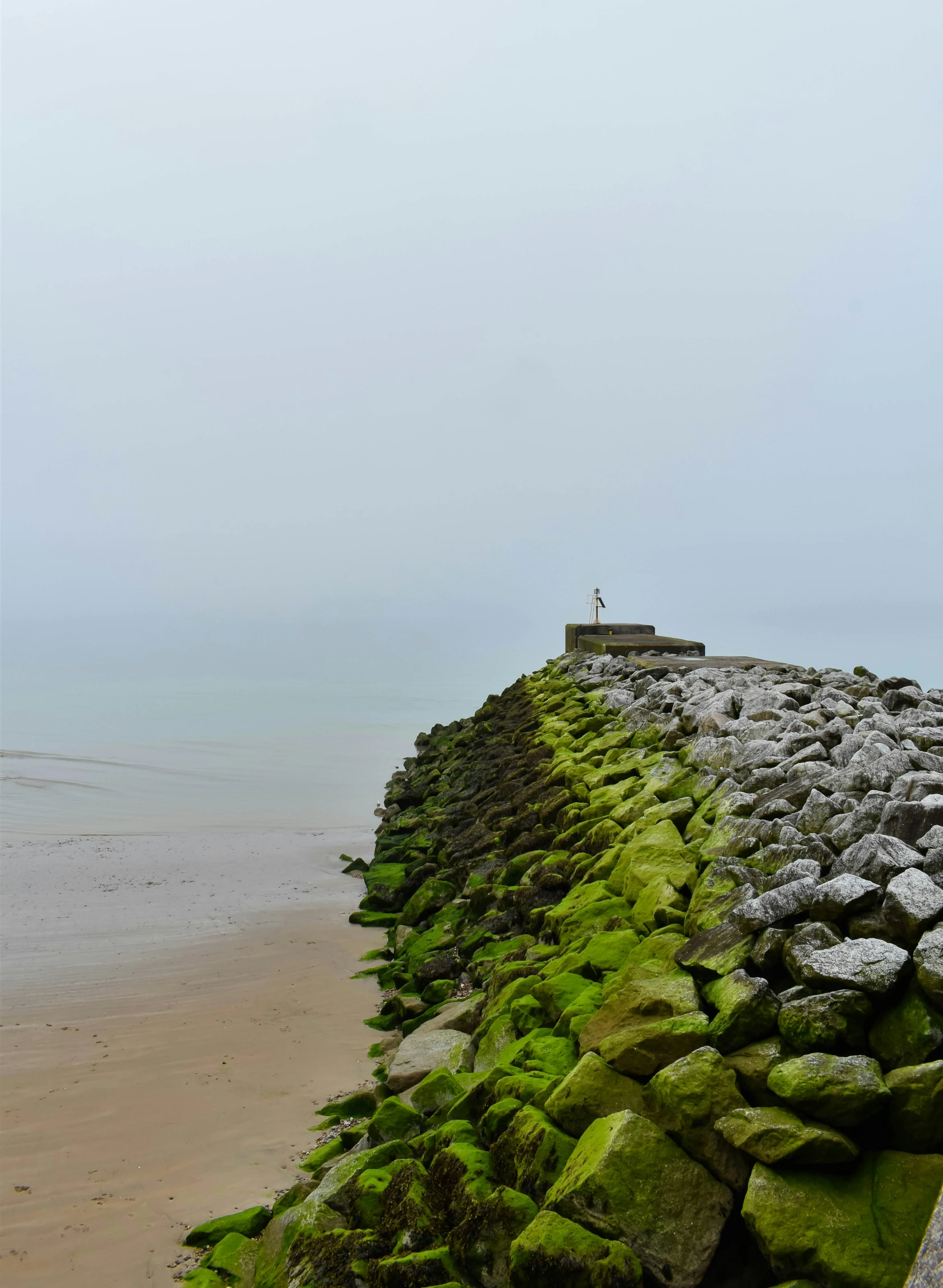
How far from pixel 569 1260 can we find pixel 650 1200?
29 centimetres

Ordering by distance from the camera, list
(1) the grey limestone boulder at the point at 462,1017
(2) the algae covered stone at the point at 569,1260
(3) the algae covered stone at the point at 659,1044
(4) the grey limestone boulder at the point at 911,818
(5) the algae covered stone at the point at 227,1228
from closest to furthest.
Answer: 1. (2) the algae covered stone at the point at 569,1260
2. (3) the algae covered stone at the point at 659,1044
3. (4) the grey limestone boulder at the point at 911,818
4. (5) the algae covered stone at the point at 227,1228
5. (1) the grey limestone boulder at the point at 462,1017

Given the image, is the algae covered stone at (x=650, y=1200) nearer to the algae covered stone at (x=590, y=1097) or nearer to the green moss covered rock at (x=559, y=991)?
the algae covered stone at (x=590, y=1097)

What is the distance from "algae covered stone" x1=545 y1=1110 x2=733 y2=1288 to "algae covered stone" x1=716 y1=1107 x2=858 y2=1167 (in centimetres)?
18

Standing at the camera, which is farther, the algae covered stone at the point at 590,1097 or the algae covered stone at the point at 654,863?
the algae covered stone at the point at 654,863

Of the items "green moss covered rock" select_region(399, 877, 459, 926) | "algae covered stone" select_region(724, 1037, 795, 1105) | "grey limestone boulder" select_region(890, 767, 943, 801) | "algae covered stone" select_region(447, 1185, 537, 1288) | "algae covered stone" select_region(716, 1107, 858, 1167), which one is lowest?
"green moss covered rock" select_region(399, 877, 459, 926)

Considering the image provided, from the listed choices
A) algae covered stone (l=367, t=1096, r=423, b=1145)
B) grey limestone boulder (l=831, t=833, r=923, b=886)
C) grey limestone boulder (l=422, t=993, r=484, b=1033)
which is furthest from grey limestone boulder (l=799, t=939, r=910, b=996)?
grey limestone boulder (l=422, t=993, r=484, b=1033)

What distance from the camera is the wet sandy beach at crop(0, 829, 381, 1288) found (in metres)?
3.89

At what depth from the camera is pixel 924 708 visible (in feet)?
20.6

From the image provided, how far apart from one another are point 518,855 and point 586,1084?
377 cm

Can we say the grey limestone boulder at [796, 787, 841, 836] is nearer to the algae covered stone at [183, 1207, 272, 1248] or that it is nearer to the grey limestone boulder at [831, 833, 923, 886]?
the grey limestone boulder at [831, 833, 923, 886]

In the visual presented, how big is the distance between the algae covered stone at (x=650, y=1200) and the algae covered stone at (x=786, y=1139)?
7.2 inches

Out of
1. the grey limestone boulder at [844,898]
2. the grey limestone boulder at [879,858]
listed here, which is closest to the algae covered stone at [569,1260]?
the grey limestone boulder at [844,898]

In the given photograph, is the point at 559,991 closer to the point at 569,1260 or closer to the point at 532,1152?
the point at 532,1152

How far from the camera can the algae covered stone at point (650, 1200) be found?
244cm
